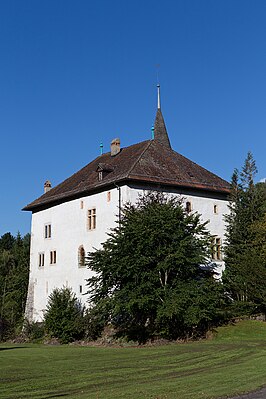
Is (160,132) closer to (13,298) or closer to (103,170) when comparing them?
(103,170)

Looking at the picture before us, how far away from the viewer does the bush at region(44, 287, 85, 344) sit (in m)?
40.8

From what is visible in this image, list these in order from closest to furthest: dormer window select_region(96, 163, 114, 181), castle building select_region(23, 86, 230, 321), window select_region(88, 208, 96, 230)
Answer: castle building select_region(23, 86, 230, 321)
dormer window select_region(96, 163, 114, 181)
window select_region(88, 208, 96, 230)

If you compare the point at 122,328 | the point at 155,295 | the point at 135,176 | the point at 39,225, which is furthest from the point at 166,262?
the point at 39,225

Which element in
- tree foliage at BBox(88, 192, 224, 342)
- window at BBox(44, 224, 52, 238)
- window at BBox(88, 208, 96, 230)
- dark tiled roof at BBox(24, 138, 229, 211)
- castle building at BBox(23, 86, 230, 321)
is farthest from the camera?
window at BBox(44, 224, 52, 238)

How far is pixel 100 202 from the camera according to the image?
44.8 metres

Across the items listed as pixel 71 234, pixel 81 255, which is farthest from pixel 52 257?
pixel 81 255

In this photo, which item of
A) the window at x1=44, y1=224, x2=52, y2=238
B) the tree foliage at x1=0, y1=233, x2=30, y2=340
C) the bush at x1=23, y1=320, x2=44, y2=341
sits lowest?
the bush at x1=23, y1=320, x2=44, y2=341

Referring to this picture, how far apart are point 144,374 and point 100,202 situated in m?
26.5

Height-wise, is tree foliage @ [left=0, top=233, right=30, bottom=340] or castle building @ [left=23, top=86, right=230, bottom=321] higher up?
castle building @ [left=23, top=86, right=230, bottom=321]

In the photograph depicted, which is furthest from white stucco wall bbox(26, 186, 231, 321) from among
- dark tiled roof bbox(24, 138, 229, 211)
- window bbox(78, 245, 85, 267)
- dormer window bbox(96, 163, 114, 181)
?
dormer window bbox(96, 163, 114, 181)

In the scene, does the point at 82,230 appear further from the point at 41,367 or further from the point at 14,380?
the point at 14,380

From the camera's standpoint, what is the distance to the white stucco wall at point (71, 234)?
44.0 meters

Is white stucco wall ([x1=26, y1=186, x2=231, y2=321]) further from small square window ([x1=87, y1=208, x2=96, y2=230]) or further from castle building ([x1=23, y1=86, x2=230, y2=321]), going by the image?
small square window ([x1=87, y1=208, x2=96, y2=230])

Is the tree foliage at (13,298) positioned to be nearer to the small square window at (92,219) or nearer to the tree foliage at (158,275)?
the small square window at (92,219)
